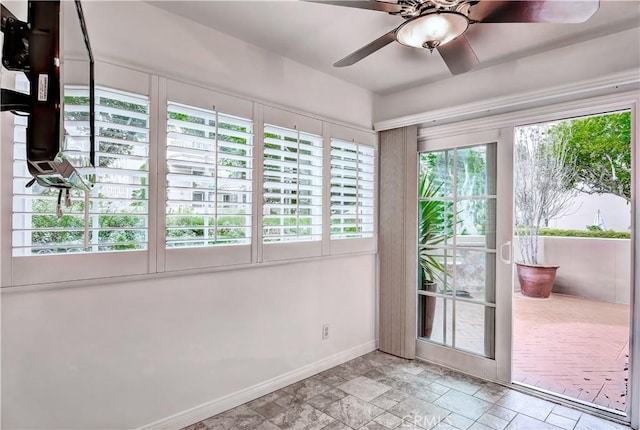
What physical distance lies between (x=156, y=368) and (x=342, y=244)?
1730 mm

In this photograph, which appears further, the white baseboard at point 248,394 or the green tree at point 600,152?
the green tree at point 600,152

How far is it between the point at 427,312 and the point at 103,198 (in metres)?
2.78

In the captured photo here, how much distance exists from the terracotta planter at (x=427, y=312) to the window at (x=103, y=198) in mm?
2445

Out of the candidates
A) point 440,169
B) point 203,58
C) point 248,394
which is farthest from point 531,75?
point 248,394

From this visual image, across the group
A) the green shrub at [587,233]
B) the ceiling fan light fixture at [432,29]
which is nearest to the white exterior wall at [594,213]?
the green shrub at [587,233]

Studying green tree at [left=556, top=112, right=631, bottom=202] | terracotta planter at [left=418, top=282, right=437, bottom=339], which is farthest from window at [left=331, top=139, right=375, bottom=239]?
green tree at [left=556, top=112, right=631, bottom=202]

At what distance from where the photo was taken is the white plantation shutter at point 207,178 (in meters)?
2.16

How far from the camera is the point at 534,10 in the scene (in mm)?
1526

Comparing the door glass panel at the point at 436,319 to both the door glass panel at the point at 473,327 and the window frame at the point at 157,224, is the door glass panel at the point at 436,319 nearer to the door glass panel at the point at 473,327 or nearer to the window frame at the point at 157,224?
the door glass panel at the point at 473,327

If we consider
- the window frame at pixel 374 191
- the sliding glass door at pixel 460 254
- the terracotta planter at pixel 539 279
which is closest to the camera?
the sliding glass door at pixel 460 254

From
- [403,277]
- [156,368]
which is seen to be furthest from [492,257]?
[156,368]

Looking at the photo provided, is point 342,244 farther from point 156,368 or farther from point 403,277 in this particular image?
point 156,368

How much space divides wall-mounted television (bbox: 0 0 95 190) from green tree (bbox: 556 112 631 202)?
20.4 ft

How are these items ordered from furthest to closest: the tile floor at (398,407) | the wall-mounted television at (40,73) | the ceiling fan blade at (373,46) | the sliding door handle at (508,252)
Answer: the sliding door handle at (508,252), the tile floor at (398,407), the ceiling fan blade at (373,46), the wall-mounted television at (40,73)
